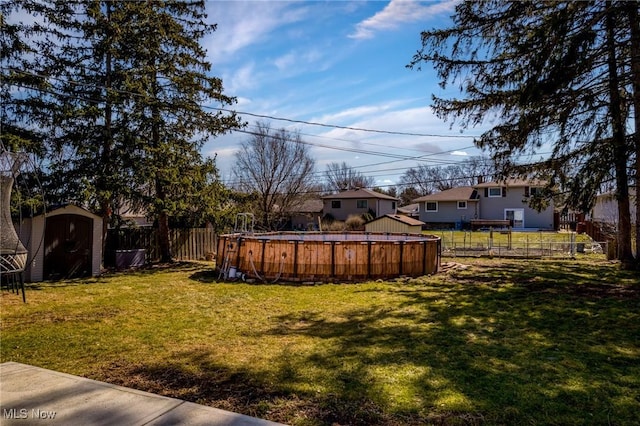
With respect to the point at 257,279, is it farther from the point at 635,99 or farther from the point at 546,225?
the point at 546,225

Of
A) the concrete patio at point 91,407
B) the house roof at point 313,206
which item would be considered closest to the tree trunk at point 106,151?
the concrete patio at point 91,407

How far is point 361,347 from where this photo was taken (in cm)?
479

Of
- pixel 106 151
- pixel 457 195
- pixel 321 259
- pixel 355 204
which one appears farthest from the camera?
pixel 355 204

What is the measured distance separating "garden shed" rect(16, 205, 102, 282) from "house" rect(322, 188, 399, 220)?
27.4 metres

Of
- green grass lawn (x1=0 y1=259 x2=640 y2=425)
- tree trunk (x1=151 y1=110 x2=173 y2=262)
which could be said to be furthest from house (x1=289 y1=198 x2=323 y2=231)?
green grass lawn (x1=0 y1=259 x2=640 y2=425)

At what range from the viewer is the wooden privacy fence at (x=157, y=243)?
1381 cm

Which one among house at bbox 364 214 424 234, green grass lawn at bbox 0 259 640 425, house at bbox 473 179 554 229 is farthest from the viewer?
house at bbox 473 179 554 229

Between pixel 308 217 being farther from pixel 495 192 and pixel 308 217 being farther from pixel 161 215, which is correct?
pixel 161 215

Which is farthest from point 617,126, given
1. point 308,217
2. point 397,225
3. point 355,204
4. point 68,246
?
point 308,217

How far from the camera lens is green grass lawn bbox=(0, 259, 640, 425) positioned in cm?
323

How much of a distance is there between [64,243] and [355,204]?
28.6 meters

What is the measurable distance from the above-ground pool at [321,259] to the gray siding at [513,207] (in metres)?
→ 25.0

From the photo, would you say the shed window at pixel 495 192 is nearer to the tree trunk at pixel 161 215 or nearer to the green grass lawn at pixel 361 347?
the green grass lawn at pixel 361 347

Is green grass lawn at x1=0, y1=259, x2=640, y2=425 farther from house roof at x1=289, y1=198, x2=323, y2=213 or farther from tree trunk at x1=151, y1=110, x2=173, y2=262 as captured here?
house roof at x1=289, y1=198, x2=323, y2=213
